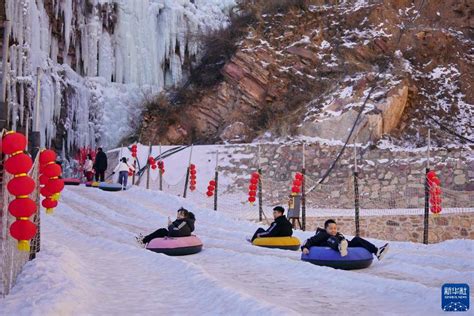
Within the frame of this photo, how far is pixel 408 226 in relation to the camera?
1823 cm

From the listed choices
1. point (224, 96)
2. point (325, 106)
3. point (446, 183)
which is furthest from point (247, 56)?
point (446, 183)

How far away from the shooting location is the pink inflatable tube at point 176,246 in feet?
33.2

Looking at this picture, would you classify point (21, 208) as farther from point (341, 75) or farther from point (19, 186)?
point (341, 75)

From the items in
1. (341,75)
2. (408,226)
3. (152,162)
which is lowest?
(408,226)

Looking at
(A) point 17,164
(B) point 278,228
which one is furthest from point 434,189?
(A) point 17,164

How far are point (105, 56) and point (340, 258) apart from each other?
78.7 feet

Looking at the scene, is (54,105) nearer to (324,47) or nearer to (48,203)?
(324,47)

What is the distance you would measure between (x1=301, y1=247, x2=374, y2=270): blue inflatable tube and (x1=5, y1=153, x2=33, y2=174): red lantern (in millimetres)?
4425

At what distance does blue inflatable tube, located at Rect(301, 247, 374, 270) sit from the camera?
8.80 m

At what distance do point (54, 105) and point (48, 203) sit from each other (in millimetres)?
18105

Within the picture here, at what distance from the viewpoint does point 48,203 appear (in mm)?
9133

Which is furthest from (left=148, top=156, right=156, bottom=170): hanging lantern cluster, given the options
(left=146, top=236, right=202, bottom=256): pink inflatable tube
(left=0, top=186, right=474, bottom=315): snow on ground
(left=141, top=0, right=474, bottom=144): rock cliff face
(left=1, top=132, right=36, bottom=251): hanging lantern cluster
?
(left=1, top=132, right=36, bottom=251): hanging lantern cluster

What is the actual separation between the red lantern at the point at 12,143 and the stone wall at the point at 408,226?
41.4 feet

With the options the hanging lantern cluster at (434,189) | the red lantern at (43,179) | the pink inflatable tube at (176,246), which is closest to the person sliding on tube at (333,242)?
the pink inflatable tube at (176,246)
